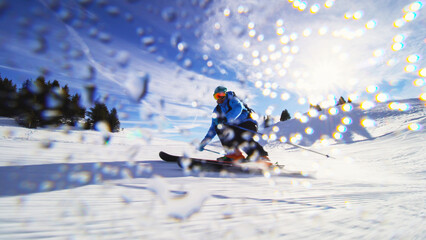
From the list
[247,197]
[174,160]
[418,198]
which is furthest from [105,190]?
[418,198]

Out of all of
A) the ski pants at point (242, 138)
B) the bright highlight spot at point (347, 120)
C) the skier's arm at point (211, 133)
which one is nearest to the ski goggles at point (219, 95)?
the skier's arm at point (211, 133)

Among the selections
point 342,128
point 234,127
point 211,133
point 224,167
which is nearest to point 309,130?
point 342,128

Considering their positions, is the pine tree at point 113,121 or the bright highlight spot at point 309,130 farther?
the pine tree at point 113,121

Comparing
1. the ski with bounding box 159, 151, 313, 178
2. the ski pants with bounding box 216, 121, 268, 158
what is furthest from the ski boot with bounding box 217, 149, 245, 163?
the ski with bounding box 159, 151, 313, 178

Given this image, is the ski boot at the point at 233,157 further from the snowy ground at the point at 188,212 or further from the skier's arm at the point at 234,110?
the snowy ground at the point at 188,212

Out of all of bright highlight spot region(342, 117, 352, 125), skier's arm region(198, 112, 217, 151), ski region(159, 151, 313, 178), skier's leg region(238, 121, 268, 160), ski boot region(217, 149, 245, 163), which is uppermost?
bright highlight spot region(342, 117, 352, 125)

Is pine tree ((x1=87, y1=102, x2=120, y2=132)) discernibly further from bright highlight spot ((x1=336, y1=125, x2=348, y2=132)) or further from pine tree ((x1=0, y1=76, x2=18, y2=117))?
bright highlight spot ((x1=336, y1=125, x2=348, y2=132))

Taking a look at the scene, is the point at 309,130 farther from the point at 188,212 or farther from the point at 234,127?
the point at 188,212
